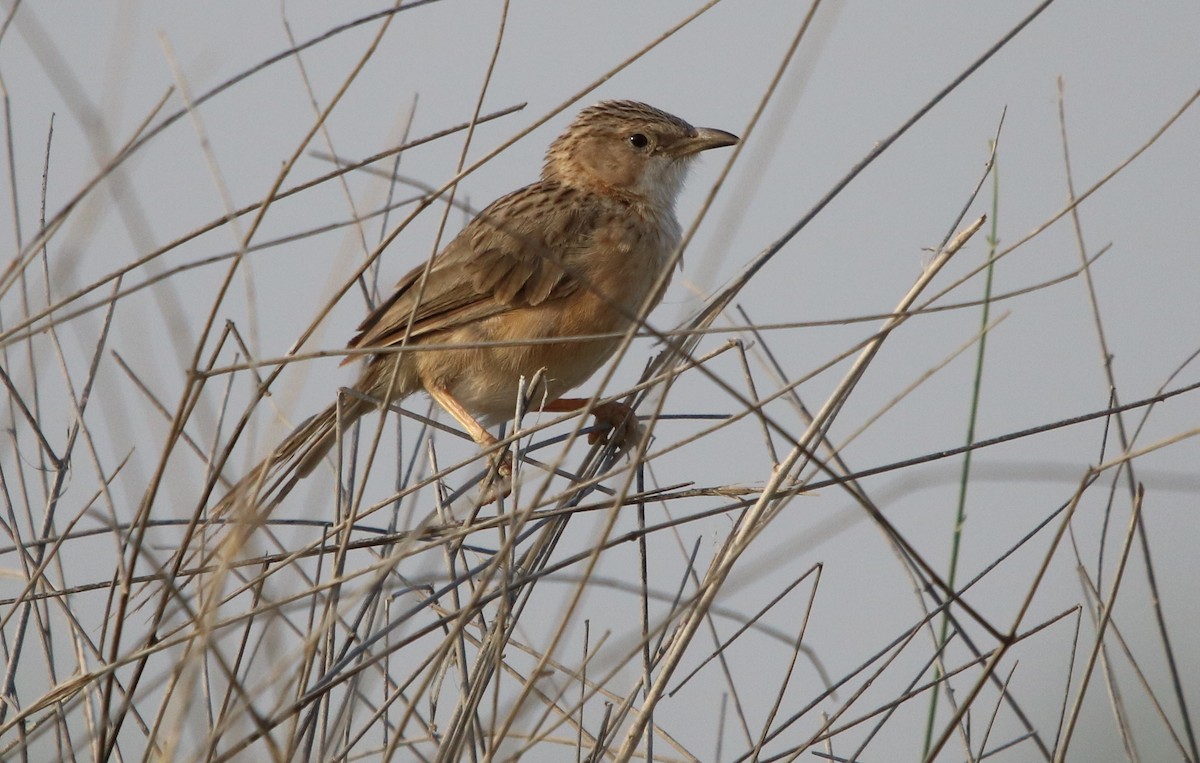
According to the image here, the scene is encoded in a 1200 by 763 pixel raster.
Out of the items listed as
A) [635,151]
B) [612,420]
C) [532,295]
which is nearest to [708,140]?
[635,151]

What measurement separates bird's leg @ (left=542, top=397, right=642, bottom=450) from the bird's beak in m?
1.23

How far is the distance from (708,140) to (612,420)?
160cm

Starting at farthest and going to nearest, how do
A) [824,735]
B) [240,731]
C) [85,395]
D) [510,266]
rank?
[510,266]
[85,395]
[824,735]
[240,731]

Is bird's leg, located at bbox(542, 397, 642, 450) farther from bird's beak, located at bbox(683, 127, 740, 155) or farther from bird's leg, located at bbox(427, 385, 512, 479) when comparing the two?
bird's beak, located at bbox(683, 127, 740, 155)

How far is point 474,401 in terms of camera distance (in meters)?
4.86

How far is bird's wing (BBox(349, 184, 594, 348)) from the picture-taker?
4.72 meters

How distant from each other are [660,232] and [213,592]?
3.47 metres

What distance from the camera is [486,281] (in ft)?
16.0

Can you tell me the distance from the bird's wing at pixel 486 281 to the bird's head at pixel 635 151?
37 cm

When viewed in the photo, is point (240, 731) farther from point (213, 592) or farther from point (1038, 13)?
point (1038, 13)

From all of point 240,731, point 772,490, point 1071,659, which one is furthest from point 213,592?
point 1071,659

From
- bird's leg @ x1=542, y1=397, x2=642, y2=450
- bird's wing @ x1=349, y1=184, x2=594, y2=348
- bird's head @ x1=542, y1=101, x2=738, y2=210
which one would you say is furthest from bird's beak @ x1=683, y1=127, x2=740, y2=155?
bird's leg @ x1=542, y1=397, x2=642, y2=450

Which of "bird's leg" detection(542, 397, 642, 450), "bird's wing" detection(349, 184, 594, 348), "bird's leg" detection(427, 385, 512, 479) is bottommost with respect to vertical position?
"bird's leg" detection(542, 397, 642, 450)

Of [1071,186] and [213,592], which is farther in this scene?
[1071,186]
